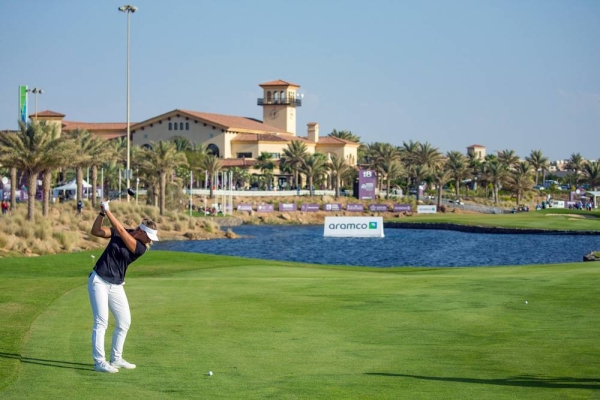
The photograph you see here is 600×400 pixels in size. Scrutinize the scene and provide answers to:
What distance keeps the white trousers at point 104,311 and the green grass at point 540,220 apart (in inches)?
3077

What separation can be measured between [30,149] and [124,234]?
158 ft

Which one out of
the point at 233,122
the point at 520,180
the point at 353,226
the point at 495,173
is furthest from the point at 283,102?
the point at 353,226

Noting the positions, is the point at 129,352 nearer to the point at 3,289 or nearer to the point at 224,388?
the point at 224,388

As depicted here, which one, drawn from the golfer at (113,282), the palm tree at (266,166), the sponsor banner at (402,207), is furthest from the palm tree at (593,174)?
the golfer at (113,282)

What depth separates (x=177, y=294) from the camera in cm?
1977

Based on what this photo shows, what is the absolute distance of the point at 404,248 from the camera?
65375 mm

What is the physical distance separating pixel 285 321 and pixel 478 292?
19.3 ft

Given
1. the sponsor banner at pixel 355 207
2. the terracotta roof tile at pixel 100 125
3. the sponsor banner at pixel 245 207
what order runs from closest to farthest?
the sponsor banner at pixel 245 207 < the sponsor banner at pixel 355 207 < the terracotta roof tile at pixel 100 125

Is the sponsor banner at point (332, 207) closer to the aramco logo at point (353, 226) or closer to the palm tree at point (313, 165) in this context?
the palm tree at point (313, 165)

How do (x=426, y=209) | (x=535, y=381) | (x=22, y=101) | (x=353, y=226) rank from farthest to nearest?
(x=426, y=209) → (x=22, y=101) → (x=353, y=226) → (x=535, y=381)

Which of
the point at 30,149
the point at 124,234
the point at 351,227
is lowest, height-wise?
the point at 351,227

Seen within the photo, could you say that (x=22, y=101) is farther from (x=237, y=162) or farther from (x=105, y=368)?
(x=105, y=368)

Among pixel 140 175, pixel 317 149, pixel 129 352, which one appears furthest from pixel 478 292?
pixel 317 149

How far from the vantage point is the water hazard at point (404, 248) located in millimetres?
55281
